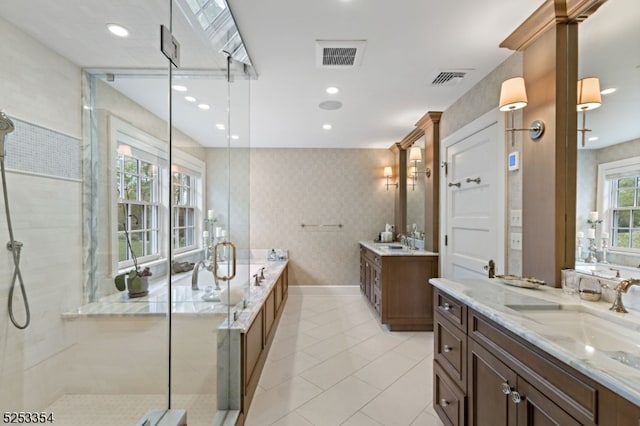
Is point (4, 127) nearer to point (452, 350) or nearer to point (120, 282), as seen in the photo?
point (120, 282)

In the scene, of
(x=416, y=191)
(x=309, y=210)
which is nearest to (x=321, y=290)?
(x=309, y=210)

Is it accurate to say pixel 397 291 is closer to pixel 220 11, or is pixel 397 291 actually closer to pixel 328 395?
pixel 328 395

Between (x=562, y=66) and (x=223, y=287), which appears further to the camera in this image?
(x=223, y=287)

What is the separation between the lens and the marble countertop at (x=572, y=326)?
780 mm

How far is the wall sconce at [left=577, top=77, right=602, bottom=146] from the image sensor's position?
149cm

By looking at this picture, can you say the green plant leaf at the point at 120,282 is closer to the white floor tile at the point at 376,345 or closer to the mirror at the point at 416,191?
the white floor tile at the point at 376,345

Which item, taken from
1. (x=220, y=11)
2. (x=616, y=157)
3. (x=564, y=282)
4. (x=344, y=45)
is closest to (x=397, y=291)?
(x=564, y=282)

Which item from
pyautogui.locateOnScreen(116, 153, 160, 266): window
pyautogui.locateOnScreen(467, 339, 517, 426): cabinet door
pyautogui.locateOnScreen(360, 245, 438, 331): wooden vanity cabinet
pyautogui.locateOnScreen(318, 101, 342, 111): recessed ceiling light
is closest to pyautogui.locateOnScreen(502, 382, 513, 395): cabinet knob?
pyautogui.locateOnScreen(467, 339, 517, 426): cabinet door

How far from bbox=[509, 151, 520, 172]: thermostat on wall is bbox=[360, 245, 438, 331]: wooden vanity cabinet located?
1580 mm

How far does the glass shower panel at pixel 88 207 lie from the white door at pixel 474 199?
2401mm

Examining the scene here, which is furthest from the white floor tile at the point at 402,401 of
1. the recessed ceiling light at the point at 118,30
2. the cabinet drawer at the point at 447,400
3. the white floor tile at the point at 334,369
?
the recessed ceiling light at the point at 118,30

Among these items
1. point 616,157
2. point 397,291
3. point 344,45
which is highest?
point 344,45

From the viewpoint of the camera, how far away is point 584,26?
1578mm

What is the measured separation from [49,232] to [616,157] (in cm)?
286
